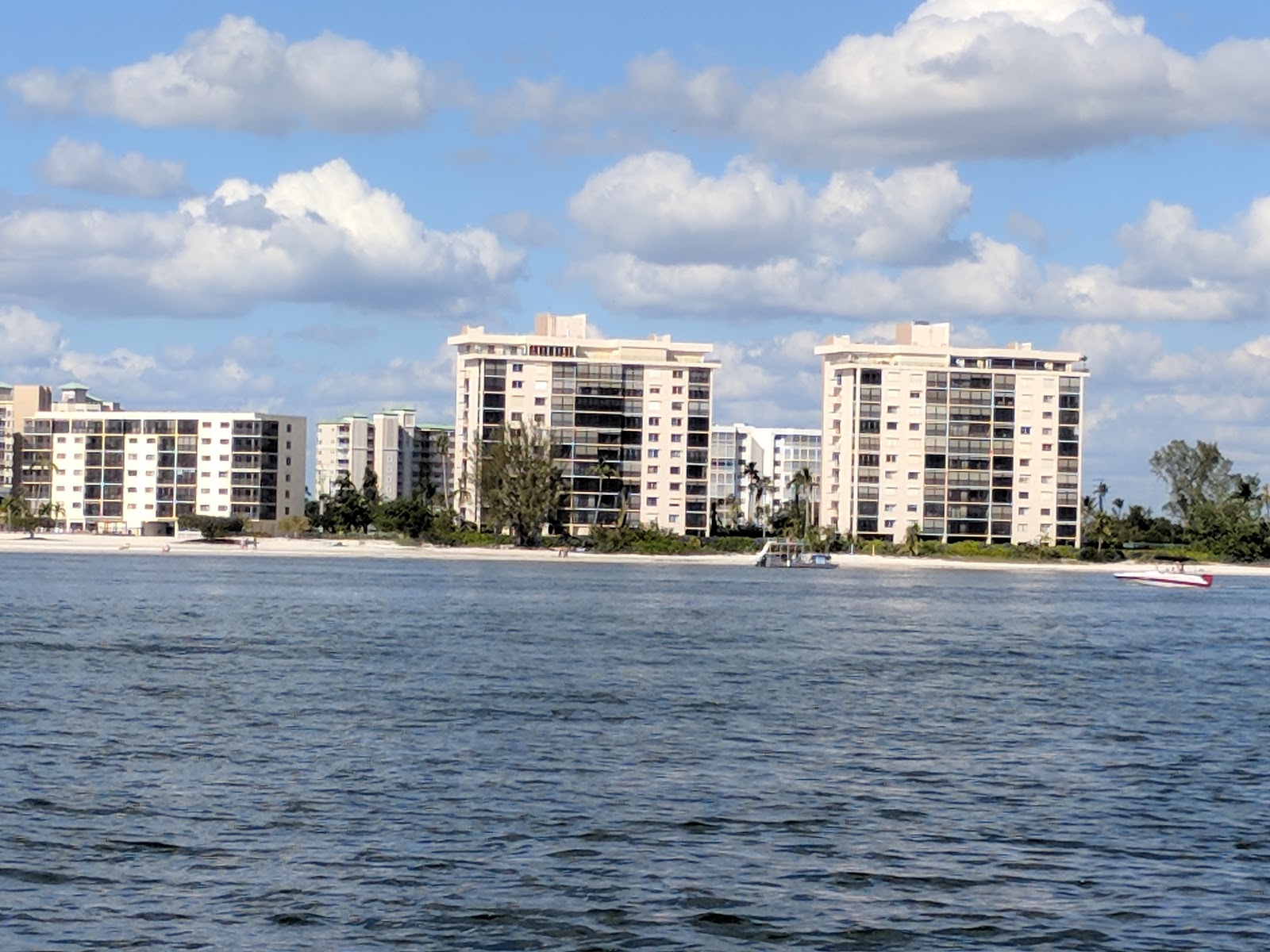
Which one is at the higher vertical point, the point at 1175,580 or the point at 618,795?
the point at 1175,580

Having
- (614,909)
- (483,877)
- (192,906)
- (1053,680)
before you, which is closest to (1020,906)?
(614,909)

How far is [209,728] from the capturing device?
4050 centimetres

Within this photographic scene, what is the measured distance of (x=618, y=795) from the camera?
32.3 m

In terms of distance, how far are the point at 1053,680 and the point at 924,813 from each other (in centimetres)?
3139

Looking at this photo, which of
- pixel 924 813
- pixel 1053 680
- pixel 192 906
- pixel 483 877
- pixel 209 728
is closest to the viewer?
pixel 192 906

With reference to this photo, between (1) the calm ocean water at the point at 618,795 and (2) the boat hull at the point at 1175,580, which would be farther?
(2) the boat hull at the point at 1175,580

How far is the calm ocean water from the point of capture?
22.9 m

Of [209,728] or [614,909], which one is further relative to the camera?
[209,728]

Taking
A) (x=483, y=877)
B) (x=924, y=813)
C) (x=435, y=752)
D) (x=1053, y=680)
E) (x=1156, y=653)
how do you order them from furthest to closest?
(x=1156, y=653)
(x=1053, y=680)
(x=435, y=752)
(x=924, y=813)
(x=483, y=877)

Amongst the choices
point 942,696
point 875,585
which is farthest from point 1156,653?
point 875,585

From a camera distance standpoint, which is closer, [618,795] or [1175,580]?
[618,795]

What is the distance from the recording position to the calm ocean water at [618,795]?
22922 millimetres

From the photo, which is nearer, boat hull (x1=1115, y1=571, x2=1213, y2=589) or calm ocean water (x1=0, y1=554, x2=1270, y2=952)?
calm ocean water (x1=0, y1=554, x2=1270, y2=952)

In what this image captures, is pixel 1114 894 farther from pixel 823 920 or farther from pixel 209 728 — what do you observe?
pixel 209 728
